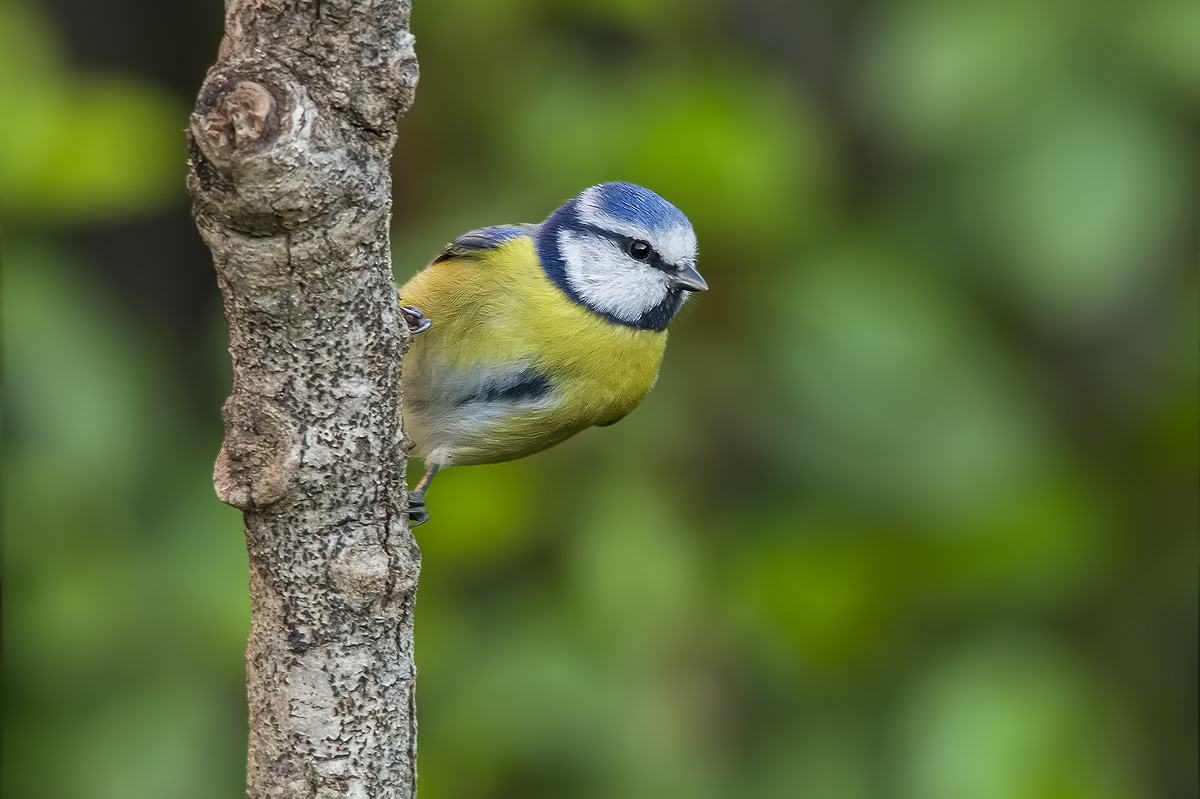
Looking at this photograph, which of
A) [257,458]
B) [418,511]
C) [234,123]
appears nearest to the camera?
[234,123]

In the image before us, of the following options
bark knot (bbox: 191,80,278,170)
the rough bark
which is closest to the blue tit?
the rough bark

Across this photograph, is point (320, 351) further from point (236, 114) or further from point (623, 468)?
point (623, 468)

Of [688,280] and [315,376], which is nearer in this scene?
[315,376]

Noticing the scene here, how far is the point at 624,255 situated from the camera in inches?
75.4

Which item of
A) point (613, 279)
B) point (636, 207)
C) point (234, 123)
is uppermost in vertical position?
point (636, 207)

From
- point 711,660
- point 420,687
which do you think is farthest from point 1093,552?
point 420,687

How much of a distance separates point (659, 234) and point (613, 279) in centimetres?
11

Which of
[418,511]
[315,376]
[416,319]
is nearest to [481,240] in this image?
[416,319]

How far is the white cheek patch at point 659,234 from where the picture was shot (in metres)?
1.87

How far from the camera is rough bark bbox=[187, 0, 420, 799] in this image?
0.91 meters

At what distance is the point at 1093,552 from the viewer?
2.13 m

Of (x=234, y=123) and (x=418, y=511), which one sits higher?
(x=234, y=123)

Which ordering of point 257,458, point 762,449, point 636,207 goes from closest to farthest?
point 257,458
point 636,207
point 762,449

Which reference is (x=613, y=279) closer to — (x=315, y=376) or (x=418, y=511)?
(x=418, y=511)
